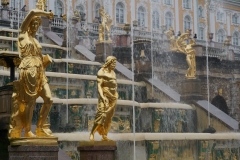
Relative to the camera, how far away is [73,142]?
13805mm

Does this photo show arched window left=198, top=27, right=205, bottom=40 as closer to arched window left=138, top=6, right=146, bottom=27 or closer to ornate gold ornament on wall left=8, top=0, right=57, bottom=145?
arched window left=138, top=6, right=146, bottom=27

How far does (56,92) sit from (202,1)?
4764 cm

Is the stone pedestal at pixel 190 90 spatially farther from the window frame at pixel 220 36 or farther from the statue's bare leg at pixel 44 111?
the window frame at pixel 220 36

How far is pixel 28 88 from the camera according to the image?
10992mm

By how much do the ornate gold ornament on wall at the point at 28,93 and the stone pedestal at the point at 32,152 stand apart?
94 millimetres

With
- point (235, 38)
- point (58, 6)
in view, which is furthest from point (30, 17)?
point (235, 38)

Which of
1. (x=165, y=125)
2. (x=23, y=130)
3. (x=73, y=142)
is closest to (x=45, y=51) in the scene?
(x=165, y=125)

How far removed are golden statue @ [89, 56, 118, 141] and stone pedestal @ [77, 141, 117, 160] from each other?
0.16m

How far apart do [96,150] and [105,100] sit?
1.10 meters

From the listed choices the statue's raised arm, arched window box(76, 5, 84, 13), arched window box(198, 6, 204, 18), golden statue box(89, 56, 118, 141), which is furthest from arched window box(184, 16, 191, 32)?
the statue's raised arm

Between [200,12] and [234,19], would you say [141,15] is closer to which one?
[200,12]

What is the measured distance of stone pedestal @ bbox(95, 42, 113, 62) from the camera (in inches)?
997

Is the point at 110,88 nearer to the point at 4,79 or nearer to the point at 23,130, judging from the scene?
the point at 23,130

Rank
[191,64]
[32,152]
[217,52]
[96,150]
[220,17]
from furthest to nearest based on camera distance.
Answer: [220,17] < [217,52] < [191,64] < [96,150] < [32,152]
